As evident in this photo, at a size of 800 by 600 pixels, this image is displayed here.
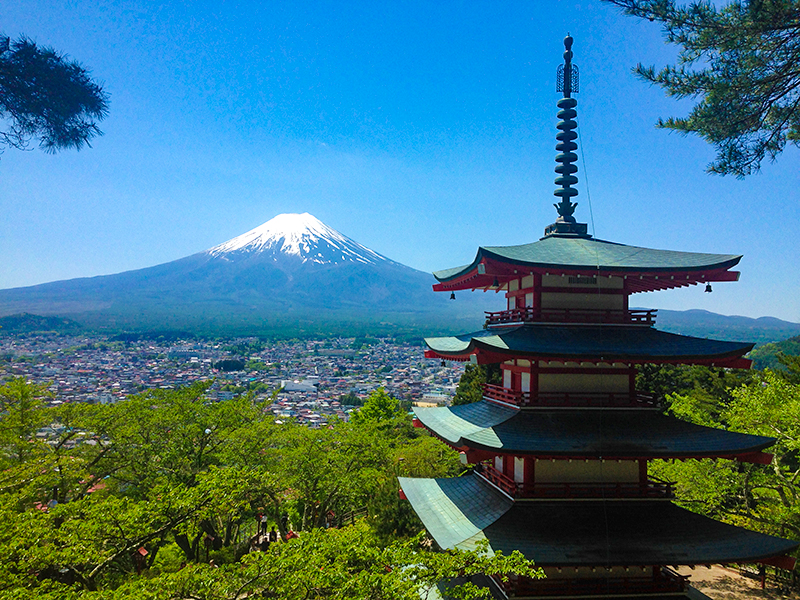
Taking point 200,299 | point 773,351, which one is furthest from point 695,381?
point 200,299

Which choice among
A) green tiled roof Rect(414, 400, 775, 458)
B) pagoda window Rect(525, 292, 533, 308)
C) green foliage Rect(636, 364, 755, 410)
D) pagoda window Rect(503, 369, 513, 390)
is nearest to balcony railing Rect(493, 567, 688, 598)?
green tiled roof Rect(414, 400, 775, 458)

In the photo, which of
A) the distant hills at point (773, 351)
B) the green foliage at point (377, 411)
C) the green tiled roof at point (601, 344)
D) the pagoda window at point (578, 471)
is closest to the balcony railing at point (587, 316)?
the green tiled roof at point (601, 344)

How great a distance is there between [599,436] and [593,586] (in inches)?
110

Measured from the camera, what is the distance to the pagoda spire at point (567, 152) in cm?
1193

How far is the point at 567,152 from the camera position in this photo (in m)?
12.1

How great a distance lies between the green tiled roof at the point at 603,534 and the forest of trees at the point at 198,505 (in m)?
0.58

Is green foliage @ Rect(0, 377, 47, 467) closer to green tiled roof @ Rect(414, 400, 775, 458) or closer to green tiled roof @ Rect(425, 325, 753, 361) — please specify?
green tiled roof @ Rect(414, 400, 775, 458)

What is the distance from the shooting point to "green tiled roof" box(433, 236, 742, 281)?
362 inches

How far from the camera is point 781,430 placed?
1505 cm

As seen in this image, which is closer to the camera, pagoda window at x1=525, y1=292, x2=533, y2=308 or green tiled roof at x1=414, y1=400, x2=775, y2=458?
green tiled roof at x1=414, y1=400, x2=775, y2=458

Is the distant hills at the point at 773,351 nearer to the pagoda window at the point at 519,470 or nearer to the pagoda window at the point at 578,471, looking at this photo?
the pagoda window at the point at 578,471

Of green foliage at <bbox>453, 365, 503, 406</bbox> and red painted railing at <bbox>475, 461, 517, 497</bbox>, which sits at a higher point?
red painted railing at <bbox>475, 461, 517, 497</bbox>

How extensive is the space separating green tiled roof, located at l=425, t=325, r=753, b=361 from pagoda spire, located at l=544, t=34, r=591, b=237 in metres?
3.13

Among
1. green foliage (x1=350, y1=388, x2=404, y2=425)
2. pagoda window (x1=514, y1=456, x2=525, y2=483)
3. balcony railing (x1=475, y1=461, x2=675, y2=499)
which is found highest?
pagoda window (x1=514, y1=456, x2=525, y2=483)
